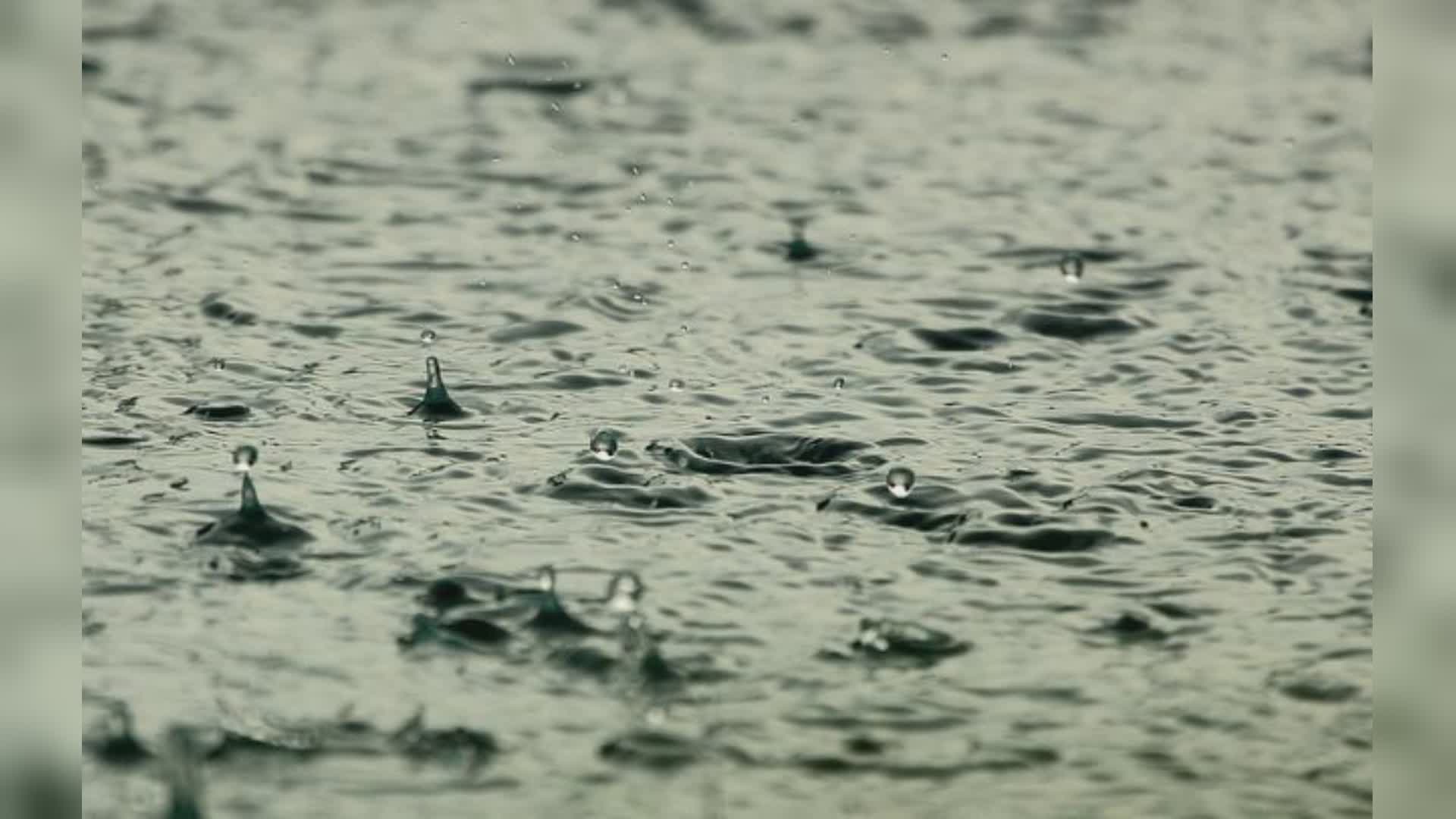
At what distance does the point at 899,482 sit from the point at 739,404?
2.19ft

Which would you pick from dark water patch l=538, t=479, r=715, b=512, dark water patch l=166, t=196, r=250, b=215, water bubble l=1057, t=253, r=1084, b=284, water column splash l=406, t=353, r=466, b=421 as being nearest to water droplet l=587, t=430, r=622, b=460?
dark water patch l=538, t=479, r=715, b=512

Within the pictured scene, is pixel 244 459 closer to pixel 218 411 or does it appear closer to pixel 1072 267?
pixel 218 411

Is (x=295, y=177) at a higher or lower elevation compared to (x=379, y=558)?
higher

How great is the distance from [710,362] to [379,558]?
1.50 m

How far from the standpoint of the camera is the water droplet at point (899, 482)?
14.2ft

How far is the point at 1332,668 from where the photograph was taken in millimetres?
3543

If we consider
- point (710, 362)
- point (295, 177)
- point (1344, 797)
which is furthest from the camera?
point (295, 177)

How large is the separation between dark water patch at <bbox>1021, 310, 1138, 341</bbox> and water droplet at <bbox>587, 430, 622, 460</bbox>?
141cm

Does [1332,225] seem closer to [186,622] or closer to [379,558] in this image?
[379,558]

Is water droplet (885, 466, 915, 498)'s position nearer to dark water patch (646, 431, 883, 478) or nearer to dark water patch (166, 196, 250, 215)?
dark water patch (646, 431, 883, 478)

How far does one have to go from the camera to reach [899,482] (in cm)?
436
